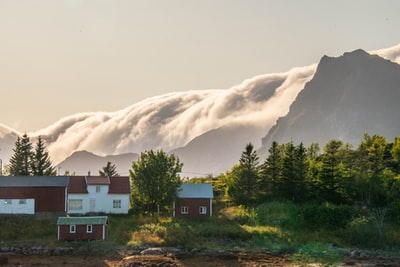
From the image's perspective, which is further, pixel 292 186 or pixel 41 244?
pixel 292 186

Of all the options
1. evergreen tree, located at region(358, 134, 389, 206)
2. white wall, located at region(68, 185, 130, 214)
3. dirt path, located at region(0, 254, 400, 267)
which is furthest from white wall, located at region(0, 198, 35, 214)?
evergreen tree, located at region(358, 134, 389, 206)

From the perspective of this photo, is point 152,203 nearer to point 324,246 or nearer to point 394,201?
point 324,246

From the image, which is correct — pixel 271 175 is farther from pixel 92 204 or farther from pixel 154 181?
pixel 92 204

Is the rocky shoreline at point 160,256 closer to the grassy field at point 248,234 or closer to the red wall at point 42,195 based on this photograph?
the grassy field at point 248,234

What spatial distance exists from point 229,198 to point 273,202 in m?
7.06

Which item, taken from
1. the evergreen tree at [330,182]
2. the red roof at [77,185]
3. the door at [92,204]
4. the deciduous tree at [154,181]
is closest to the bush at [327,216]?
the evergreen tree at [330,182]

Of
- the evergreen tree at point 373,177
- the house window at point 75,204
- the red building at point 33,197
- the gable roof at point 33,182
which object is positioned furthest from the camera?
the house window at point 75,204

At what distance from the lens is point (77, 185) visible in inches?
2594

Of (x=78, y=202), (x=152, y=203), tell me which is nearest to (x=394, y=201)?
(x=152, y=203)

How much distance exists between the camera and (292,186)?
66.2m

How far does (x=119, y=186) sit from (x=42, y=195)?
32.9ft

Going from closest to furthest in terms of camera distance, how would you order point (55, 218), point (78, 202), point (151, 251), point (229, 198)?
point (151, 251) → point (55, 218) → point (78, 202) → point (229, 198)

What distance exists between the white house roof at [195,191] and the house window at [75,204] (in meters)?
12.1

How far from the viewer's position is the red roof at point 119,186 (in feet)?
217
